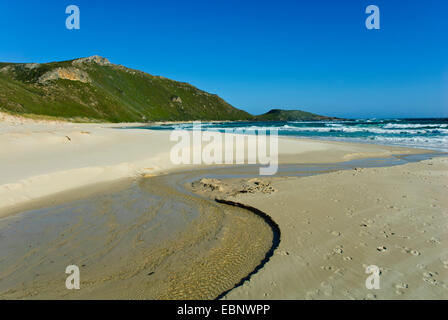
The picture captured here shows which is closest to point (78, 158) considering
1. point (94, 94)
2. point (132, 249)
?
point (132, 249)

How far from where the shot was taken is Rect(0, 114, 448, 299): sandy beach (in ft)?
12.5

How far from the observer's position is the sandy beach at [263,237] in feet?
12.5

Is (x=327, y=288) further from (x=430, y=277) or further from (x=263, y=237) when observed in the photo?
(x=263, y=237)

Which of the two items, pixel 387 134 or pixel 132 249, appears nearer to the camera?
pixel 132 249

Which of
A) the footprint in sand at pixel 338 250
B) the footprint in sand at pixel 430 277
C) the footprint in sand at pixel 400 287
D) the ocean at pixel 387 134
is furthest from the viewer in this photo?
the ocean at pixel 387 134

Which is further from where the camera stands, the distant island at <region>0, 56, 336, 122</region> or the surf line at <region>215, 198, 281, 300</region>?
the distant island at <region>0, 56, 336, 122</region>

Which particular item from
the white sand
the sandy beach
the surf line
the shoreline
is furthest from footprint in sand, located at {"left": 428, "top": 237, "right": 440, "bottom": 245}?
the white sand

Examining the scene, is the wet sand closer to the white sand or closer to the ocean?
the white sand

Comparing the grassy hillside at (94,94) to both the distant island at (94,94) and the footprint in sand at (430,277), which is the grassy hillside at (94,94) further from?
the footprint in sand at (430,277)

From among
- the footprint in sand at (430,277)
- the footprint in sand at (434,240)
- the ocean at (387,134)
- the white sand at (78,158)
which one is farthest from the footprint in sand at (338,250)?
the ocean at (387,134)

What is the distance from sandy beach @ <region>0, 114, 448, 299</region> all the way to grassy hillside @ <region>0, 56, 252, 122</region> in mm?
69132

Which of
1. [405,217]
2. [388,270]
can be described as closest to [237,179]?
[405,217]

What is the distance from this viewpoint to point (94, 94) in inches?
4530
